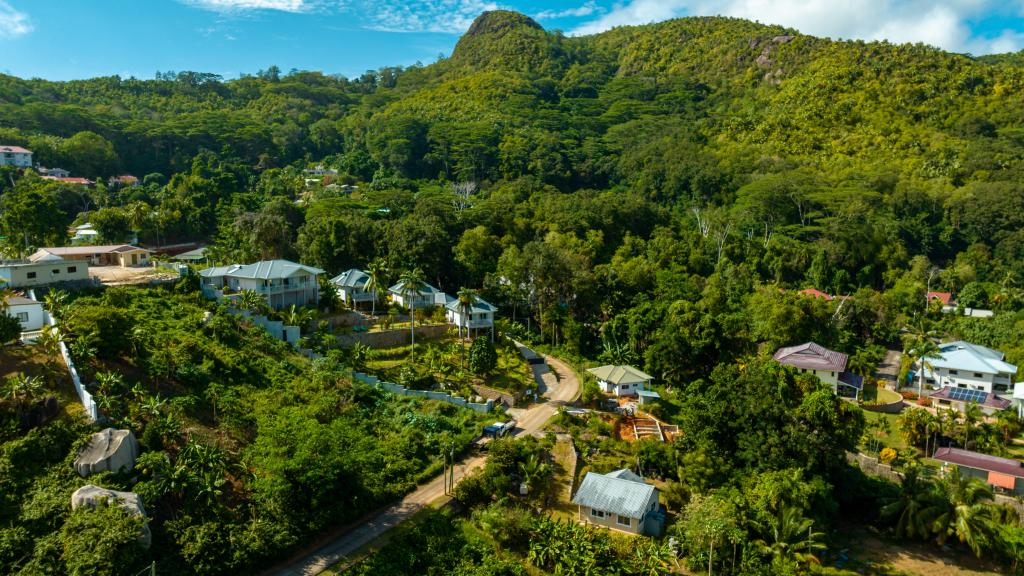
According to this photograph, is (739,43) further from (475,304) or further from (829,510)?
(829,510)

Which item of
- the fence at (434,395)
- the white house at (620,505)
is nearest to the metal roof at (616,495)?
the white house at (620,505)

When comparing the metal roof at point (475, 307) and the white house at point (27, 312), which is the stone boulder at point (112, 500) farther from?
the metal roof at point (475, 307)

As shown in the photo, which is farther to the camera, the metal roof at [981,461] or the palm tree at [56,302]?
the metal roof at [981,461]

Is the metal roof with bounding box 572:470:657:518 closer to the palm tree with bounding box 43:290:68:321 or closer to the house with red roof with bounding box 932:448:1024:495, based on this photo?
the house with red roof with bounding box 932:448:1024:495

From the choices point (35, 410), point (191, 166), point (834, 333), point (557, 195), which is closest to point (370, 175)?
point (191, 166)

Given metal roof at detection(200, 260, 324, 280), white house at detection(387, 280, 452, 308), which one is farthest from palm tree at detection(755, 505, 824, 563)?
metal roof at detection(200, 260, 324, 280)

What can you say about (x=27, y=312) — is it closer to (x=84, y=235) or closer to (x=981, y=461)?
(x=84, y=235)

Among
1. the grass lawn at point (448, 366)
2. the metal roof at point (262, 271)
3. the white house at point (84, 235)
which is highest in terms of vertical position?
the white house at point (84, 235)
